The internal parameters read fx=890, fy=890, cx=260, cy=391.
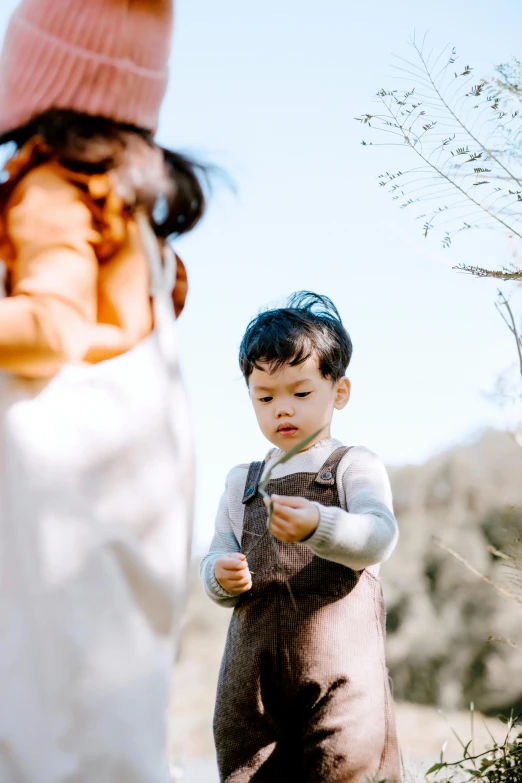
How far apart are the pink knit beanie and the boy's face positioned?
0.74 meters

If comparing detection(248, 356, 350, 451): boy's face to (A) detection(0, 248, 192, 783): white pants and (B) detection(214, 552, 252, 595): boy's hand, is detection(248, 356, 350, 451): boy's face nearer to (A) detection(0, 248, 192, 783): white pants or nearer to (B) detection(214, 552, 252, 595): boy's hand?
(B) detection(214, 552, 252, 595): boy's hand

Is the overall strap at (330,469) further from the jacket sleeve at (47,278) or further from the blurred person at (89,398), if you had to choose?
the jacket sleeve at (47,278)

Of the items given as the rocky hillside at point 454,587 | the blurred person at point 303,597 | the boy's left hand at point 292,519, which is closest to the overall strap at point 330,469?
the blurred person at point 303,597

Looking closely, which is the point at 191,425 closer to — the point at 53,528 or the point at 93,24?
the point at 53,528

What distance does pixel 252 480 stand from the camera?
1.95m

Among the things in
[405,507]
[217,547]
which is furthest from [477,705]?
[217,547]

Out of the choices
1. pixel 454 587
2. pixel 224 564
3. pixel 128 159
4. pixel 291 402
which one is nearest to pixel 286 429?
pixel 291 402

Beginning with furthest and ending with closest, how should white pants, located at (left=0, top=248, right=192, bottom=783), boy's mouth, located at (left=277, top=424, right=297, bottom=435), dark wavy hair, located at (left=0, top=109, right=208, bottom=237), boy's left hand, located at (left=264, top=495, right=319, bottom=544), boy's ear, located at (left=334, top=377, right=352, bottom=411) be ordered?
boy's ear, located at (left=334, top=377, right=352, bottom=411), boy's mouth, located at (left=277, top=424, right=297, bottom=435), boy's left hand, located at (left=264, top=495, right=319, bottom=544), dark wavy hair, located at (left=0, top=109, right=208, bottom=237), white pants, located at (left=0, top=248, right=192, bottom=783)

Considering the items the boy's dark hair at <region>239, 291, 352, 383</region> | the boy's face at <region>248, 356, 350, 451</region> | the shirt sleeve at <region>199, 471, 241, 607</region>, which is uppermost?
the boy's dark hair at <region>239, 291, 352, 383</region>

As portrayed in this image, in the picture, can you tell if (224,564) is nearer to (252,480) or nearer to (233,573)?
(233,573)

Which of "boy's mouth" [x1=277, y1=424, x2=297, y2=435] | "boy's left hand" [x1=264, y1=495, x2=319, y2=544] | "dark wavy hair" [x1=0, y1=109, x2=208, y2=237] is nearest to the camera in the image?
"dark wavy hair" [x1=0, y1=109, x2=208, y2=237]

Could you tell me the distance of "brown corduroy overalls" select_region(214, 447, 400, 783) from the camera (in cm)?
163

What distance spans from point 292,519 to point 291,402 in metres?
0.46

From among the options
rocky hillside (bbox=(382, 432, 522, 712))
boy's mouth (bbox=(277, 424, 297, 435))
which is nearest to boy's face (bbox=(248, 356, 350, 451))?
boy's mouth (bbox=(277, 424, 297, 435))
